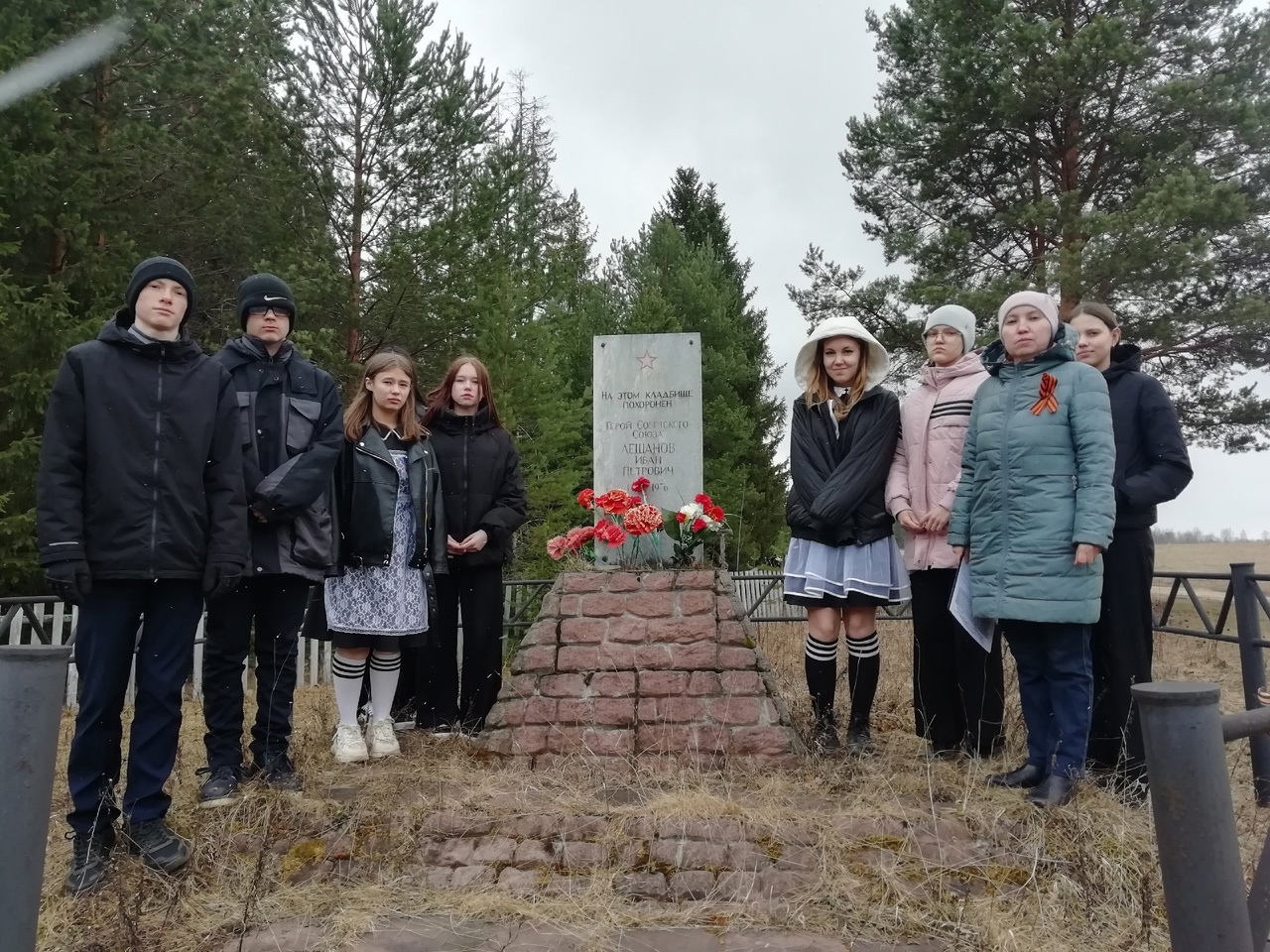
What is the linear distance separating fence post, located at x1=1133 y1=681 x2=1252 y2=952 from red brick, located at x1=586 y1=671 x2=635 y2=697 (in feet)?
9.45

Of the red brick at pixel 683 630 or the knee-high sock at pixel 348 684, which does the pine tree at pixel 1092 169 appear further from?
the knee-high sock at pixel 348 684

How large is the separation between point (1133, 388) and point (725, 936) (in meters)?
2.55

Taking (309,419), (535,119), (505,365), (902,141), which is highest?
(535,119)

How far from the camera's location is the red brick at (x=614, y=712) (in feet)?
12.8

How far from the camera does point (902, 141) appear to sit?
12922 mm

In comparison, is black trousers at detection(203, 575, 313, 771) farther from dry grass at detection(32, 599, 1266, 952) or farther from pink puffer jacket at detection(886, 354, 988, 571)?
pink puffer jacket at detection(886, 354, 988, 571)

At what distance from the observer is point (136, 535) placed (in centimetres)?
277

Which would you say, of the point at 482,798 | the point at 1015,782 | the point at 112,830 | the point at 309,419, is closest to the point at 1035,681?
the point at 1015,782

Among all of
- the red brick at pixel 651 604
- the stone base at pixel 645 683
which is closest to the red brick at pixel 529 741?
the stone base at pixel 645 683

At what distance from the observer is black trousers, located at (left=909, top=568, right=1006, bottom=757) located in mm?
3680

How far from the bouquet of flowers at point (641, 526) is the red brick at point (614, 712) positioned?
2.80 ft

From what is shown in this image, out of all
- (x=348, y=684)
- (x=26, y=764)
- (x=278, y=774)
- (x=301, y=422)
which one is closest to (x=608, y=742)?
(x=348, y=684)

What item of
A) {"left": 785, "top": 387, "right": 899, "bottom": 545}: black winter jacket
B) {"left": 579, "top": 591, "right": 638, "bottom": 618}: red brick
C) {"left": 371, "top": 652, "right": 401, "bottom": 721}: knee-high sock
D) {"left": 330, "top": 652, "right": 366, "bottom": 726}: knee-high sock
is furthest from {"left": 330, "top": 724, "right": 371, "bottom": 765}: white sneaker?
{"left": 785, "top": 387, "right": 899, "bottom": 545}: black winter jacket

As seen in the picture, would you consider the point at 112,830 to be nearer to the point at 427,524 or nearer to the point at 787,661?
the point at 427,524
